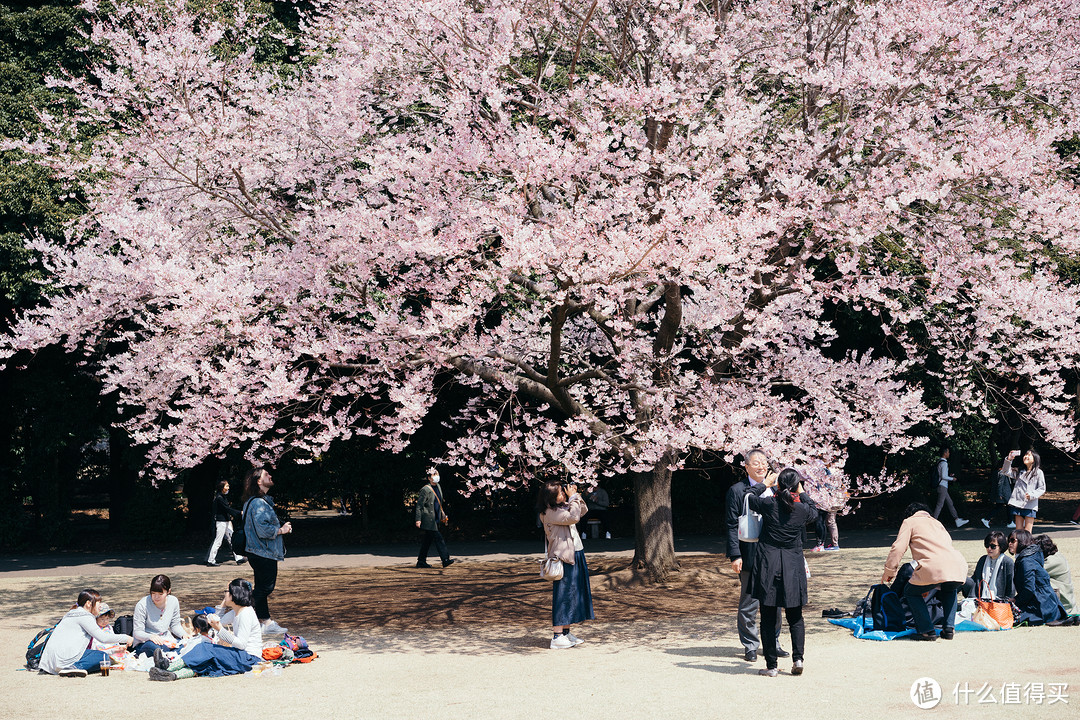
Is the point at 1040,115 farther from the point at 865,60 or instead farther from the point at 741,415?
the point at 741,415

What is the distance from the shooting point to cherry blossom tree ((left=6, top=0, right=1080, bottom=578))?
9.29 m

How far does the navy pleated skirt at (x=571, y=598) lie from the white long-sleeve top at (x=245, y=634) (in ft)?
9.02

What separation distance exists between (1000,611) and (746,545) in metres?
2.95

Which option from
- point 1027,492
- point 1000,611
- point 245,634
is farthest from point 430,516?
point 1027,492

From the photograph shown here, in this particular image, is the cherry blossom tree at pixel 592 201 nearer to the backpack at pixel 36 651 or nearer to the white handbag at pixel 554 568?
the white handbag at pixel 554 568

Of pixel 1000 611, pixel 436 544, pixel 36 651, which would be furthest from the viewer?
pixel 436 544

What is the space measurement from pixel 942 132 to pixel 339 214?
6.88m

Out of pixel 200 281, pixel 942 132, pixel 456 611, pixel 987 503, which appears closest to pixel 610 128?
pixel 942 132

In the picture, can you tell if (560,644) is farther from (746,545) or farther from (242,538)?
(242,538)

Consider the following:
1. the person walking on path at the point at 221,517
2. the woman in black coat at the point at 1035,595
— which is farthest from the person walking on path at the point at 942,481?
the person walking on path at the point at 221,517

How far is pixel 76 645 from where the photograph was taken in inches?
325

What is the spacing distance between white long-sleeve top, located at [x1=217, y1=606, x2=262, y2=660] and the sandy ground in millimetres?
378

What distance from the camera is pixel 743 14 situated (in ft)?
36.6

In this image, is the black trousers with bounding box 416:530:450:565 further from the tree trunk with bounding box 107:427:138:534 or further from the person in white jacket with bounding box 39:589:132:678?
the tree trunk with bounding box 107:427:138:534
